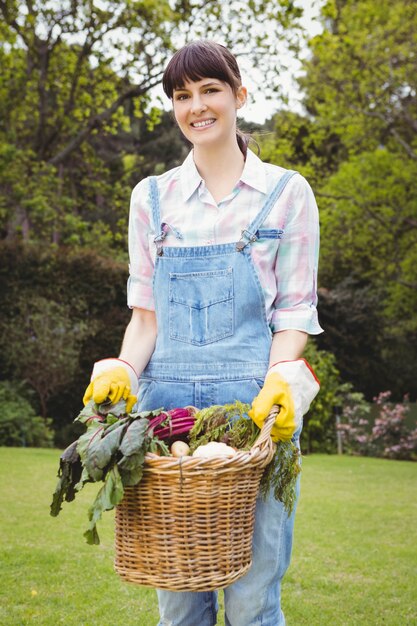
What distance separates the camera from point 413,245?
16797 millimetres

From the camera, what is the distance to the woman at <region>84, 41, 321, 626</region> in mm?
2268

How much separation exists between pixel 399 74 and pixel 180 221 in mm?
14565

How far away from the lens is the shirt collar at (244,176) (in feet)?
7.88

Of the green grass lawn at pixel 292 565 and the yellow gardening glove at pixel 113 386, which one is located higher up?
the yellow gardening glove at pixel 113 386

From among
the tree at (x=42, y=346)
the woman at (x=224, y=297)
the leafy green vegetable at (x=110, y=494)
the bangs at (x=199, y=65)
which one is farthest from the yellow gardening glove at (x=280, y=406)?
the tree at (x=42, y=346)

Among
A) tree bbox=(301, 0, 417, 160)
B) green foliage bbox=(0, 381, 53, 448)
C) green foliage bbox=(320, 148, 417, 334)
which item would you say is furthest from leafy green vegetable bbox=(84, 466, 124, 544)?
tree bbox=(301, 0, 417, 160)

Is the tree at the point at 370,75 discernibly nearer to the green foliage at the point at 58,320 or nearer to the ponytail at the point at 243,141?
the green foliage at the point at 58,320

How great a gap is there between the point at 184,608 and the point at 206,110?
1518 mm

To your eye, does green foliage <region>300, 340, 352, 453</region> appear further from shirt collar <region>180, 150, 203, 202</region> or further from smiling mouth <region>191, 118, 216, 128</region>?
smiling mouth <region>191, 118, 216, 128</region>

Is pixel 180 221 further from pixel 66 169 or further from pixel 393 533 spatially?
pixel 66 169

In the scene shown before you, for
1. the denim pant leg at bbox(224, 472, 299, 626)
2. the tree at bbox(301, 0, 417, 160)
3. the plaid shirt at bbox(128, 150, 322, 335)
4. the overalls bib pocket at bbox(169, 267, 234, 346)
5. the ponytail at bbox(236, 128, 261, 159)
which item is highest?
the tree at bbox(301, 0, 417, 160)

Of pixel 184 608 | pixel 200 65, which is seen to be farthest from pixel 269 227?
pixel 184 608

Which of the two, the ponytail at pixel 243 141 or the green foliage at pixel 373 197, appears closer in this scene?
the ponytail at pixel 243 141

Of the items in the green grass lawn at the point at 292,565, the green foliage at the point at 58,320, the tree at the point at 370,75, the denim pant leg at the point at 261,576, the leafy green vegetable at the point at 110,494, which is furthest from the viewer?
the tree at the point at 370,75
